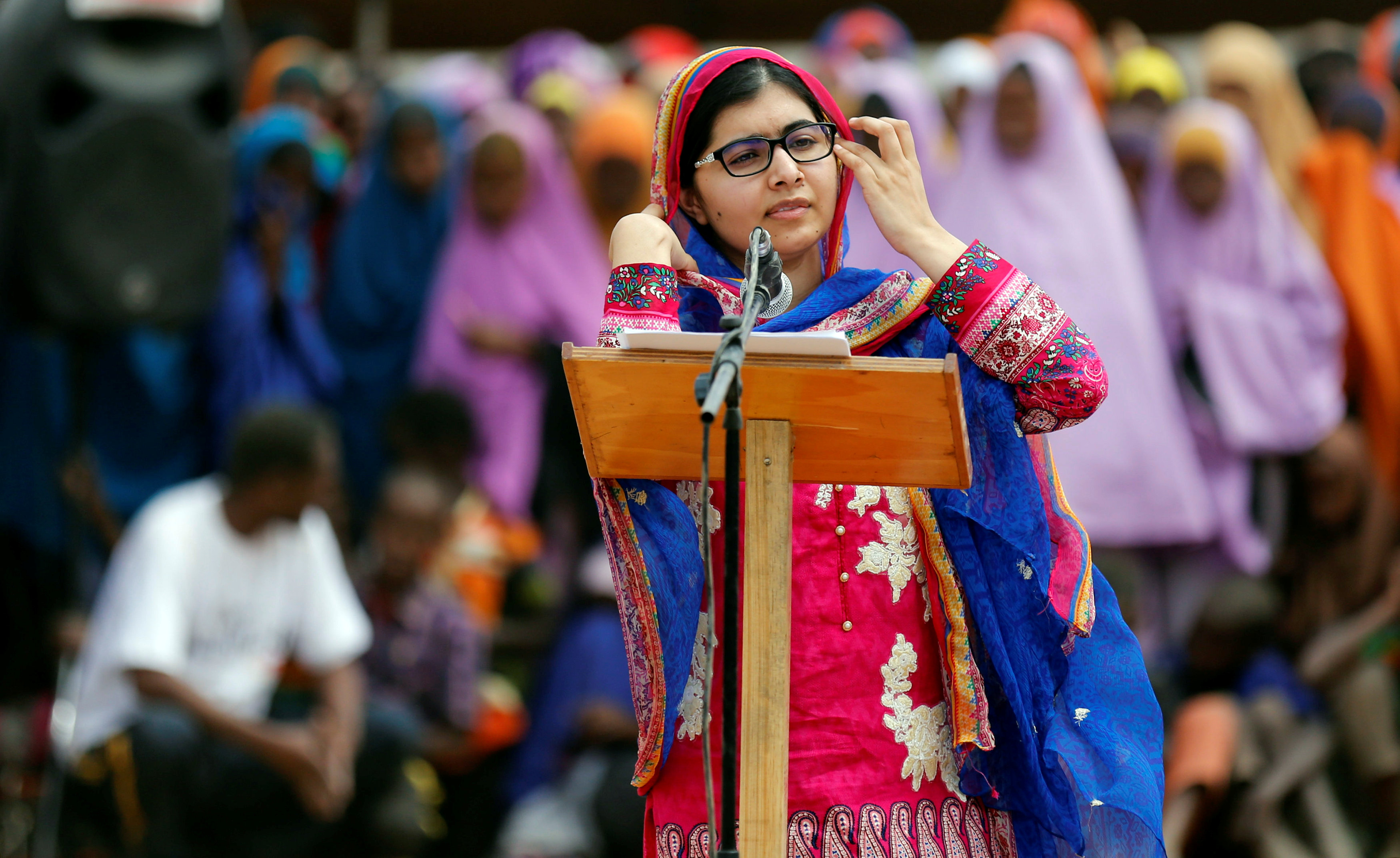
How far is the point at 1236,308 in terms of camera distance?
6215 mm

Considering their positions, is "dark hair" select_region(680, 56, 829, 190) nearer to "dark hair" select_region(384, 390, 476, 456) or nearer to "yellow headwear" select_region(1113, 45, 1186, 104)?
"dark hair" select_region(384, 390, 476, 456)

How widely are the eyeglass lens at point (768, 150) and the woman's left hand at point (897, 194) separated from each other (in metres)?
0.11

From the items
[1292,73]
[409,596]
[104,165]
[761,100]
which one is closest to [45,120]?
[104,165]

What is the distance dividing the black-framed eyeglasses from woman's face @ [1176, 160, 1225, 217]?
4.30 meters

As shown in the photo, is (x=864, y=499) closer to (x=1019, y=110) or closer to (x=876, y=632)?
(x=876, y=632)

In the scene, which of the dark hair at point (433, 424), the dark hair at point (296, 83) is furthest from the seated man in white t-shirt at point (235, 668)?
the dark hair at point (296, 83)

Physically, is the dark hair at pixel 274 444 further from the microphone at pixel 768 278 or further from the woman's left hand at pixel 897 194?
the woman's left hand at pixel 897 194

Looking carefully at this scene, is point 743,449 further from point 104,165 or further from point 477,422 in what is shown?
point 477,422

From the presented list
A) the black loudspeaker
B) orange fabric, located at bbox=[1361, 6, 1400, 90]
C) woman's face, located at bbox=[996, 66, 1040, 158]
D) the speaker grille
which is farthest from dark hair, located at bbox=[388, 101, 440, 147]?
orange fabric, located at bbox=[1361, 6, 1400, 90]

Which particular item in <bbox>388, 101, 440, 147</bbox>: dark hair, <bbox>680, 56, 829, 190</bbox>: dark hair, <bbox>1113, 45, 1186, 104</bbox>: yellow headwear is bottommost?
<bbox>388, 101, 440, 147</bbox>: dark hair

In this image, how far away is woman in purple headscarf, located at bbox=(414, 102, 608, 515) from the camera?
6.29 m

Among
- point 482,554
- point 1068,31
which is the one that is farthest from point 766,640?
point 1068,31

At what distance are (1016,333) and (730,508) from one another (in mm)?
558

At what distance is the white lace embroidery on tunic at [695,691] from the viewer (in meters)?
2.27
